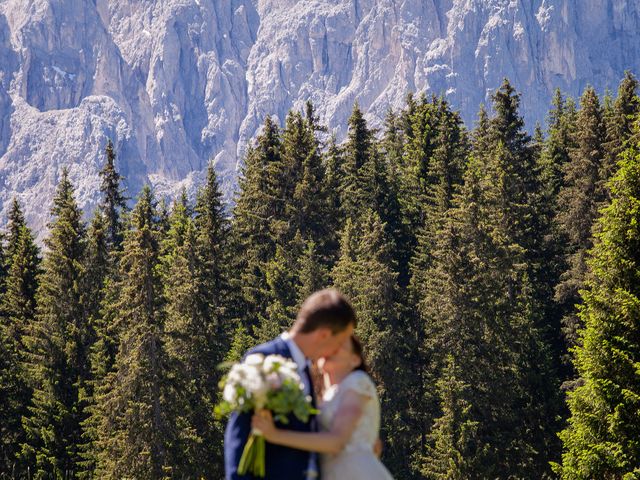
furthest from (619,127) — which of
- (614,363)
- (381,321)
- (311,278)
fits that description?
(614,363)

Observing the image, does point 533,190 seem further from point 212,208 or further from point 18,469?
point 18,469

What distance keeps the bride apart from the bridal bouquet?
105 mm

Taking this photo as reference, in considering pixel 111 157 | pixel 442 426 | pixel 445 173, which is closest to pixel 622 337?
pixel 442 426

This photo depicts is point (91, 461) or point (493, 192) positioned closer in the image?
point (91, 461)

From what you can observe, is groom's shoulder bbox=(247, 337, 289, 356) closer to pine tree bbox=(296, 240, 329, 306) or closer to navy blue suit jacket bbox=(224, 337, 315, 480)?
navy blue suit jacket bbox=(224, 337, 315, 480)

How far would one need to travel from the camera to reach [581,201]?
39.6m

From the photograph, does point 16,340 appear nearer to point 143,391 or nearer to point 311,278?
point 143,391

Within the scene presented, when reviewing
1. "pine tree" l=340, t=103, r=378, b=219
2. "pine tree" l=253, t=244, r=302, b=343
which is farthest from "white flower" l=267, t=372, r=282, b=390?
"pine tree" l=340, t=103, r=378, b=219

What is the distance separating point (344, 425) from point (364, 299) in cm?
2895

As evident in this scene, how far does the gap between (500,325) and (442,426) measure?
15.3 ft

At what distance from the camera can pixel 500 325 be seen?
113 feet

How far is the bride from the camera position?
6.85m

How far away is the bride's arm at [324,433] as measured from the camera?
681 centimetres

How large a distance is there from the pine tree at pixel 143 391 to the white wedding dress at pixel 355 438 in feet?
80.6
